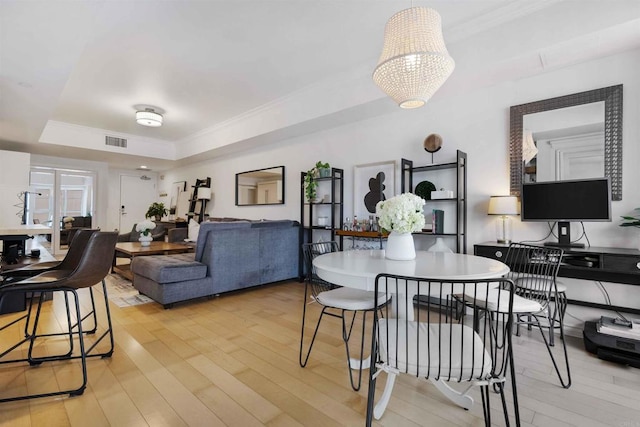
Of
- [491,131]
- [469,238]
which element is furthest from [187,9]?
[469,238]

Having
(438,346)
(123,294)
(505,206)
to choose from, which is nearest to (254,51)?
(505,206)

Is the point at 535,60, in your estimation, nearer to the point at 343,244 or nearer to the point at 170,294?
the point at 343,244

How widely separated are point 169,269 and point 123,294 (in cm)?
113

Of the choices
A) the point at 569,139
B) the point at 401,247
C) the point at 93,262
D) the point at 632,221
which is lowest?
the point at 93,262

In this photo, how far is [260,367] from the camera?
2.11m

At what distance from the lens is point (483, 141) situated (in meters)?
3.28

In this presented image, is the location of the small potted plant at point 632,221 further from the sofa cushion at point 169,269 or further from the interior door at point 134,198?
the interior door at point 134,198

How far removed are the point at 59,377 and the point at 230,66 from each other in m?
3.28

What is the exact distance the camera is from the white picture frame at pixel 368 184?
4.00 m

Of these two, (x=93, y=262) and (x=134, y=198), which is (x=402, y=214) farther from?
(x=134, y=198)

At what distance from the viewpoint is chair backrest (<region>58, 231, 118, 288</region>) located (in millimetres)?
1875

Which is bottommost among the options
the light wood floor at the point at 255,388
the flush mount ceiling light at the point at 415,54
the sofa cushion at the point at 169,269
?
the light wood floor at the point at 255,388

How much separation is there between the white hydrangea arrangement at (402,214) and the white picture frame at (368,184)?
2.15 metres

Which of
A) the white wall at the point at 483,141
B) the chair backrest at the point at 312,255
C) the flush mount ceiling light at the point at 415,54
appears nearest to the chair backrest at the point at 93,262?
the chair backrest at the point at 312,255
